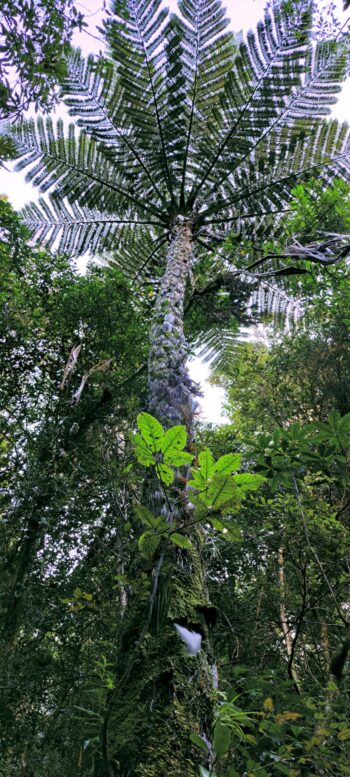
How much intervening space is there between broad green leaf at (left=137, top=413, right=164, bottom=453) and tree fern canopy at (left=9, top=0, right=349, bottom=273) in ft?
12.4

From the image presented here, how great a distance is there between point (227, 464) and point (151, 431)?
0.68 feet

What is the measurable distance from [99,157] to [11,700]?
5.50 meters

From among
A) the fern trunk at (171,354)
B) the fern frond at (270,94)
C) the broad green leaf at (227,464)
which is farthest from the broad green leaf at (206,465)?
the fern frond at (270,94)

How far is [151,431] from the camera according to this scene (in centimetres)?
110

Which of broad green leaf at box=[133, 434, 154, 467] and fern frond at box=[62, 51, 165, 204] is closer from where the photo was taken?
broad green leaf at box=[133, 434, 154, 467]

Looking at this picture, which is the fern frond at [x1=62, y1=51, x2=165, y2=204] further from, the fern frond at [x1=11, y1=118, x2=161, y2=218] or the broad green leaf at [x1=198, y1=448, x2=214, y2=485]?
the broad green leaf at [x1=198, y1=448, x2=214, y2=485]

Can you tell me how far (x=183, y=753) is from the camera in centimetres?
112

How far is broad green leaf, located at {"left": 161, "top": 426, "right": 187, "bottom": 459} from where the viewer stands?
3.53 ft

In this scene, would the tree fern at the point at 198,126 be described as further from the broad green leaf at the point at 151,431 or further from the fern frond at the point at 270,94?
the broad green leaf at the point at 151,431

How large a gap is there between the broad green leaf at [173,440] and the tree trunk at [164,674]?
0.42ft

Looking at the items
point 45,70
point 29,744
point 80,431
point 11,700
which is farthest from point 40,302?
point 29,744

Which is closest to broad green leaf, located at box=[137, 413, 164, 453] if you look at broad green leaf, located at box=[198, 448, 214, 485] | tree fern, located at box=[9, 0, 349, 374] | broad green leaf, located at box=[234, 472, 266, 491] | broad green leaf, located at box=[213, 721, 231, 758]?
broad green leaf, located at box=[198, 448, 214, 485]

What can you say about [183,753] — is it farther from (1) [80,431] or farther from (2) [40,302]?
(2) [40,302]

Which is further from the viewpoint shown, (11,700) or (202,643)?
(11,700)
